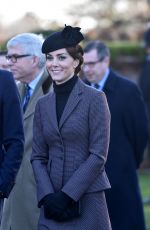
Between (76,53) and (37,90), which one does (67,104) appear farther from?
(37,90)

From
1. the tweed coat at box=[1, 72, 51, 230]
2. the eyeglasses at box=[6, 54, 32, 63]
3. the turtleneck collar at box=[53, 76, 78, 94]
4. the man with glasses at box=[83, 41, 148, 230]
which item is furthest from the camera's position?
the man with glasses at box=[83, 41, 148, 230]

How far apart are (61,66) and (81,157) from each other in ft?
1.98

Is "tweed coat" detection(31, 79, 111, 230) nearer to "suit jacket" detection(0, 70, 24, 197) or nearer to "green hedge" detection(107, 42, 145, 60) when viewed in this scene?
"suit jacket" detection(0, 70, 24, 197)

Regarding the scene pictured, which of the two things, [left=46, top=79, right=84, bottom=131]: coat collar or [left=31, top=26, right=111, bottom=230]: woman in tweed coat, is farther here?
[left=46, top=79, right=84, bottom=131]: coat collar

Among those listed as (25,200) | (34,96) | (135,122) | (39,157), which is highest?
(34,96)

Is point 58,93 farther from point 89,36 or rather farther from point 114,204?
point 89,36

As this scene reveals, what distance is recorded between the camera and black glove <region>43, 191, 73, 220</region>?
239 inches

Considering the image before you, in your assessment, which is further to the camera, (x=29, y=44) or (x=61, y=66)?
(x=29, y=44)

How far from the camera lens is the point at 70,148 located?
6.21 m

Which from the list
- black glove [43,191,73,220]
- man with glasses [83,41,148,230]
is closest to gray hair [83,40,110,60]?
man with glasses [83,41,148,230]

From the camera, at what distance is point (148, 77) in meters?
14.5

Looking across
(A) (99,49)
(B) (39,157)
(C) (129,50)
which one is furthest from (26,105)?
(C) (129,50)

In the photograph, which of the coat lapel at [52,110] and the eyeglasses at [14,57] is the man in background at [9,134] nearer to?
the coat lapel at [52,110]

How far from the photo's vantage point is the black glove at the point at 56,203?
608cm
